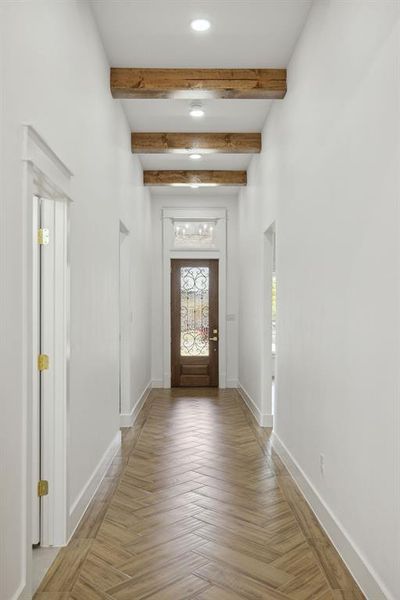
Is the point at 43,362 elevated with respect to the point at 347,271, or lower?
lower

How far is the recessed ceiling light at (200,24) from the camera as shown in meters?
3.99

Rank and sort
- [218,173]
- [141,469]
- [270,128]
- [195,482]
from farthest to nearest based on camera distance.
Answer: [218,173], [270,128], [141,469], [195,482]

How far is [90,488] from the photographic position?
3.85m

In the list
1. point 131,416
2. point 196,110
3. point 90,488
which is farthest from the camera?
point 131,416

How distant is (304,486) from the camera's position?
3.91m

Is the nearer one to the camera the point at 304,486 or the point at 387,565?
the point at 387,565

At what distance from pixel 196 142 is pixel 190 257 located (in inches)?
126

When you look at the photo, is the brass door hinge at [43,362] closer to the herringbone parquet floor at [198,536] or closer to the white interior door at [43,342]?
the white interior door at [43,342]

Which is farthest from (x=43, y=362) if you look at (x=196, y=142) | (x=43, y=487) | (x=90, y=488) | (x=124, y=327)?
(x=196, y=142)

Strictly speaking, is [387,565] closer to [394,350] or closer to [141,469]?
[394,350]

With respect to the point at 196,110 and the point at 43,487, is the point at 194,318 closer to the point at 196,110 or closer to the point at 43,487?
the point at 196,110

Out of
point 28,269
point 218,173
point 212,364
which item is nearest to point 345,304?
point 28,269

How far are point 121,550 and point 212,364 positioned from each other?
6453 mm

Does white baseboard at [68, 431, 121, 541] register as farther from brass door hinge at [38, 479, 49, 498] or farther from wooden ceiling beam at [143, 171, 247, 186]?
wooden ceiling beam at [143, 171, 247, 186]
